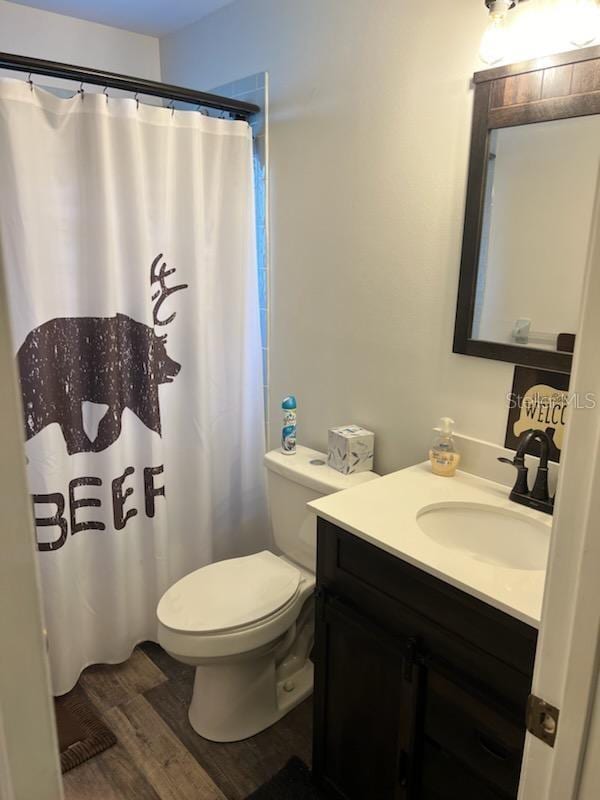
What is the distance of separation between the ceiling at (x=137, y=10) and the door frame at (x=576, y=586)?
6.96 feet

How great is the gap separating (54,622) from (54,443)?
2.07 ft

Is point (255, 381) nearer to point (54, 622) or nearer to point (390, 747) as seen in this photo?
point (54, 622)

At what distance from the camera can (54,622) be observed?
2.03 meters

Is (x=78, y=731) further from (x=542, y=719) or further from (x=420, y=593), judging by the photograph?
(x=542, y=719)

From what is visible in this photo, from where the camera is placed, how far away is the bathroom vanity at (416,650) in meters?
1.16

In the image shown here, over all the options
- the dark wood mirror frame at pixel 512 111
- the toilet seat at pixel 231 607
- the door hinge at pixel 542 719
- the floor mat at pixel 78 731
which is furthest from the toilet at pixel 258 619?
the door hinge at pixel 542 719

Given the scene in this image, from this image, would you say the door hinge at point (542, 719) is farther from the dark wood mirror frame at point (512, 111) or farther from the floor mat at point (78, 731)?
the floor mat at point (78, 731)

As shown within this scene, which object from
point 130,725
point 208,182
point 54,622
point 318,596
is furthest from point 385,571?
point 208,182

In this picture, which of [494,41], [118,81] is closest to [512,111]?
[494,41]

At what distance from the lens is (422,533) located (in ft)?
4.50

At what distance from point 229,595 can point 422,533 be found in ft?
2.45

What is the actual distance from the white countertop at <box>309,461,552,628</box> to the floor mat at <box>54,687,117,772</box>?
112 centimetres

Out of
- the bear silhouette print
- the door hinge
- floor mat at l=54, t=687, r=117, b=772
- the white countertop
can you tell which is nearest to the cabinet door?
the white countertop

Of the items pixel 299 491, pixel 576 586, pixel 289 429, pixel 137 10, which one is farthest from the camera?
pixel 137 10
